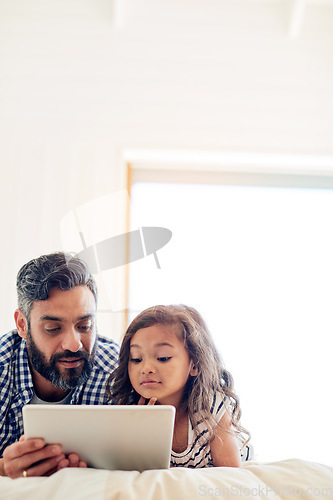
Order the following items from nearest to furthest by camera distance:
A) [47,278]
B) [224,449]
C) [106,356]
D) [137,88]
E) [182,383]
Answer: [224,449] → [182,383] → [47,278] → [106,356] → [137,88]

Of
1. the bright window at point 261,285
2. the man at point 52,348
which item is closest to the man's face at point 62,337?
the man at point 52,348

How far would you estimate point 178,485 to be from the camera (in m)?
0.76

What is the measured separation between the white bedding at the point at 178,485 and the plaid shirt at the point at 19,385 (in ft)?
2.29

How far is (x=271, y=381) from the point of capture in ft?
8.23

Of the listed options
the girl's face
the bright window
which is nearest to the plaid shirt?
the girl's face

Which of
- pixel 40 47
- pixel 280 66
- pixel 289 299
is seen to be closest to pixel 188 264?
pixel 289 299

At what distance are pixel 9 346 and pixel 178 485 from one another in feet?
3.20

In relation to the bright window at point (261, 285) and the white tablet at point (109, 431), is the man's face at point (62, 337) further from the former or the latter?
the bright window at point (261, 285)

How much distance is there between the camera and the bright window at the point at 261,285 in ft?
8.13

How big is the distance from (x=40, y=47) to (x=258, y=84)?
1.10 m

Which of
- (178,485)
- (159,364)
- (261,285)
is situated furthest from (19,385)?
(261,285)

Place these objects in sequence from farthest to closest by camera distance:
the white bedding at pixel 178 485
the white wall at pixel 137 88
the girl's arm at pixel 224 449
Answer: the white wall at pixel 137 88 < the girl's arm at pixel 224 449 < the white bedding at pixel 178 485

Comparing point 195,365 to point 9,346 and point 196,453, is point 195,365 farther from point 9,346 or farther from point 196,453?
point 9,346

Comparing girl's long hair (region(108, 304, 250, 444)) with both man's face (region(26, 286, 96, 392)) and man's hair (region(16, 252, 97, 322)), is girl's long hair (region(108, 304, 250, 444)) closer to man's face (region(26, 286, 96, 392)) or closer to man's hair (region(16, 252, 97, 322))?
man's face (region(26, 286, 96, 392))
